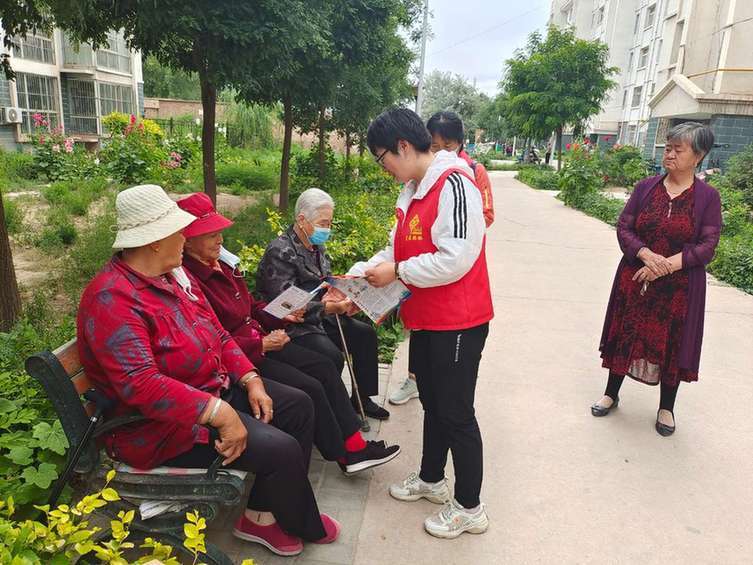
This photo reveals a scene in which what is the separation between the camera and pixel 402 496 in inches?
109

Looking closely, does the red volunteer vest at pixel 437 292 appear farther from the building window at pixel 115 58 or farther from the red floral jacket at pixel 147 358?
the building window at pixel 115 58

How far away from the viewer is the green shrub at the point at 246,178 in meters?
15.0

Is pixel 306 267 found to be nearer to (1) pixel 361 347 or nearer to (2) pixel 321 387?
(1) pixel 361 347

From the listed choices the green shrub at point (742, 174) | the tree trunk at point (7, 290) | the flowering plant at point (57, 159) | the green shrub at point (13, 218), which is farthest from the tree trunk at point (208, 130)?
the green shrub at point (742, 174)

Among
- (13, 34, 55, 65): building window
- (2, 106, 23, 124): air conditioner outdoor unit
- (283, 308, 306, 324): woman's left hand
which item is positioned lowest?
(283, 308, 306, 324): woman's left hand

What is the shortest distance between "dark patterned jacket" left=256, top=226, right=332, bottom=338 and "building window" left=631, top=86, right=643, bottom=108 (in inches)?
1353

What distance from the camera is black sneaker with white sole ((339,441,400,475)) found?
2.79m

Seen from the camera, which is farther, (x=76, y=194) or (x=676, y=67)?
(x=676, y=67)

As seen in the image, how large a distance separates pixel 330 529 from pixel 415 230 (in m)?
1.30

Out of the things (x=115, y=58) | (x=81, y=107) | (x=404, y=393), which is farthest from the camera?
(x=115, y=58)

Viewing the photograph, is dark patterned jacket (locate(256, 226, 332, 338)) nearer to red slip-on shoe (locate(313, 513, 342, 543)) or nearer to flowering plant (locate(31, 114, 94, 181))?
red slip-on shoe (locate(313, 513, 342, 543))

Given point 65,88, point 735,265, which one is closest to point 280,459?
point 735,265

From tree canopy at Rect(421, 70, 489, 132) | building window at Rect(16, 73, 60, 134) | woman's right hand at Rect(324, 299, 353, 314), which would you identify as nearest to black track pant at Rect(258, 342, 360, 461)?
woman's right hand at Rect(324, 299, 353, 314)

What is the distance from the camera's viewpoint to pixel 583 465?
10.3 ft
